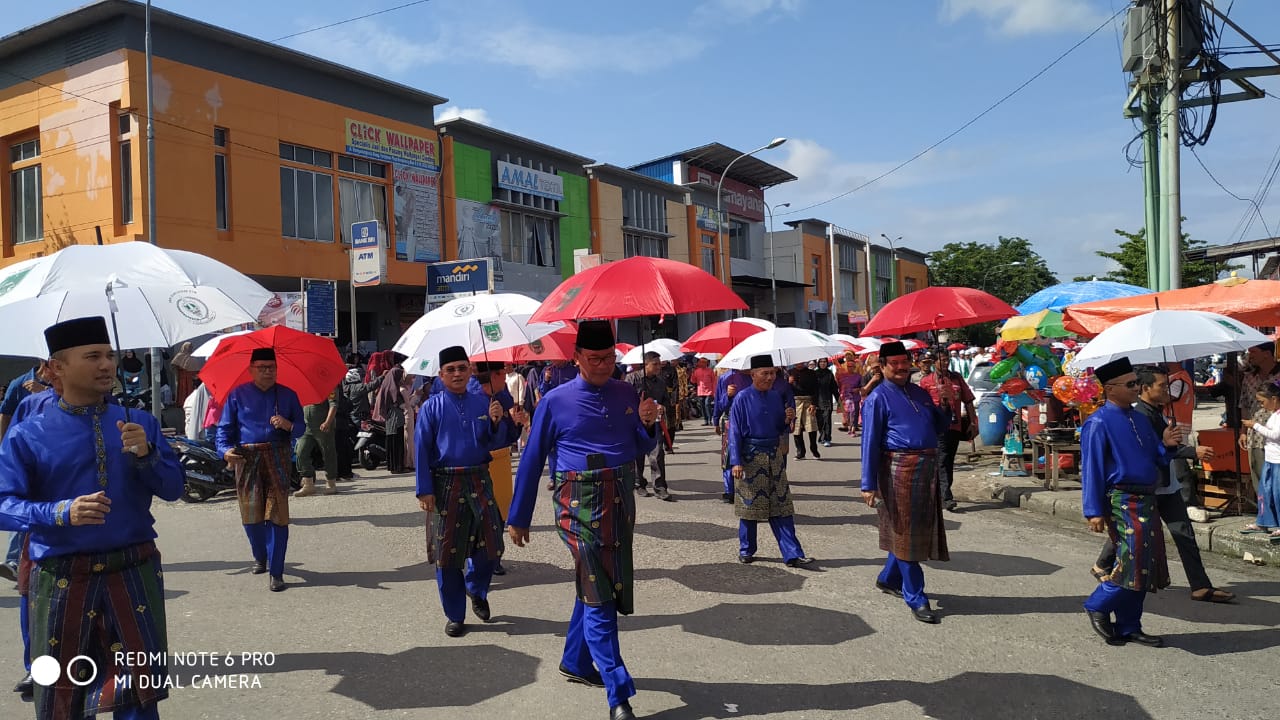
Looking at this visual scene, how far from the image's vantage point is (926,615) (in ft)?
18.3

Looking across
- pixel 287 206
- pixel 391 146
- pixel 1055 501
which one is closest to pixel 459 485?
pixel 1055 501

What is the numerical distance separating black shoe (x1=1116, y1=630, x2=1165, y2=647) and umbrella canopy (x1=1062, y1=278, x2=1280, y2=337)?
14.4 ft

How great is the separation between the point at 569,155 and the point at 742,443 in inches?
1007

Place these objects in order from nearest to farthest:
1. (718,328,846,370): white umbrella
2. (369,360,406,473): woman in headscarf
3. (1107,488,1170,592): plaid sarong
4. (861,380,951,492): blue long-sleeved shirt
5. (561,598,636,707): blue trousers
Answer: (561,598,636,707): blue trousers
(1107,488,1170,592): plaid sarong
(861,380,951,492): blue long-sleeved shirt
(718,328,846,370): white umbrella
(369,360,406,473): woman in headscarf

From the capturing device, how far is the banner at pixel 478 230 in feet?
87.1

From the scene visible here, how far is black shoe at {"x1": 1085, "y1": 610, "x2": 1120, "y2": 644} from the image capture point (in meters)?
5.11

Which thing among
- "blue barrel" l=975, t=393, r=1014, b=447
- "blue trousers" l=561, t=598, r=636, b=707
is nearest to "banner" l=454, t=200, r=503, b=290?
"blue barrel" l=975, t=393, r=1014, b=447

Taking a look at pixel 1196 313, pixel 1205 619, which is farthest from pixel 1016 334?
pixel 1205 619

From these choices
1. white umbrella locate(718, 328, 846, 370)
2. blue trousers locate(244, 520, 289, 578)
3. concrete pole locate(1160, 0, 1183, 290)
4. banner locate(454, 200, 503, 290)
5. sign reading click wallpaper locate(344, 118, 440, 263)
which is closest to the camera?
blue trousers locate(244, 520, 289, 578)

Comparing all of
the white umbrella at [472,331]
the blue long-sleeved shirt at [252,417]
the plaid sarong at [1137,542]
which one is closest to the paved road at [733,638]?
the plaid sarong at [1137,542]

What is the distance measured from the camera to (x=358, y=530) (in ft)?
30.0

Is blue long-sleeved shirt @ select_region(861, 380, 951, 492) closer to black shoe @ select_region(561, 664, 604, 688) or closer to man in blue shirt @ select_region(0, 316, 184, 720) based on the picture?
black shoe @ select_region(561, 664, 604, 688)

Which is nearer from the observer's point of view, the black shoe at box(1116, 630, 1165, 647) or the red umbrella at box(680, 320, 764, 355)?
the black shoe at box(1116, 630, 1165, 647)

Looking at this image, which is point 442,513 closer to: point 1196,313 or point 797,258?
point 1196,313
